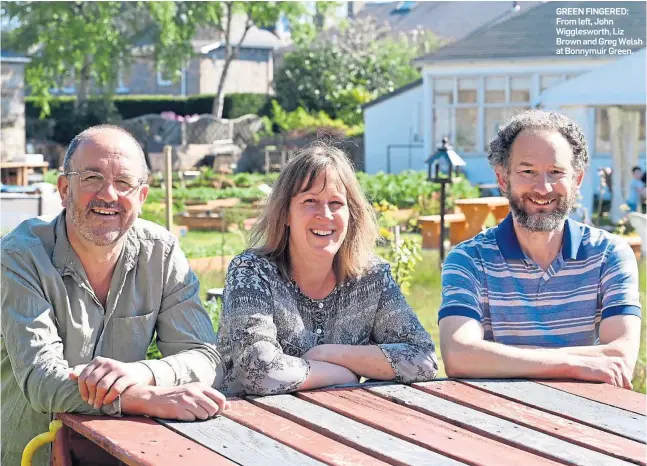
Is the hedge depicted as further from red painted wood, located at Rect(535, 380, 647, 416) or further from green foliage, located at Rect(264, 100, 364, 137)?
red painted wood, located at Rect(535, 380, 647, 416)

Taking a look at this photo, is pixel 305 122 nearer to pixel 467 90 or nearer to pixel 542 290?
pixel 467 90

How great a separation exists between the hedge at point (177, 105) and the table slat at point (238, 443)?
33094mm

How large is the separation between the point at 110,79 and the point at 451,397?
32382 mm

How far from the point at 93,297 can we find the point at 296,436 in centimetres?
86

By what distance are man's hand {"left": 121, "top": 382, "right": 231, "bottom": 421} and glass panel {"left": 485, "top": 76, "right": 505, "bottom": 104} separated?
22.2 metres

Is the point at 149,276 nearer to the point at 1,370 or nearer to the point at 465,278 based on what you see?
the point at 1,370

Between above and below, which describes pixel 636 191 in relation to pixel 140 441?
above

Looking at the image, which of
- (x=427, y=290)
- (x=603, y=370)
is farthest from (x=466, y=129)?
(x=603, y=370)

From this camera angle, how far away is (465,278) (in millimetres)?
3316

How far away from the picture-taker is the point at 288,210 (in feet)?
A: 10.8

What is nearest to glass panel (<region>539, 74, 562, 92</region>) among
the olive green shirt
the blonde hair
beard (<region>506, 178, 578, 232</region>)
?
beard (<region>506, 178, 578, 232</region>)

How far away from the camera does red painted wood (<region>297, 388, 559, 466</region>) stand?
2.35 m

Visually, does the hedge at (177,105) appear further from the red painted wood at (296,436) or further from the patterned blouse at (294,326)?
the red painted wood at (296,436)

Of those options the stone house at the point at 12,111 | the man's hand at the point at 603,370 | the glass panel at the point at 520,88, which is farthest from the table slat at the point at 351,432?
the stone house at the point at 12,111
